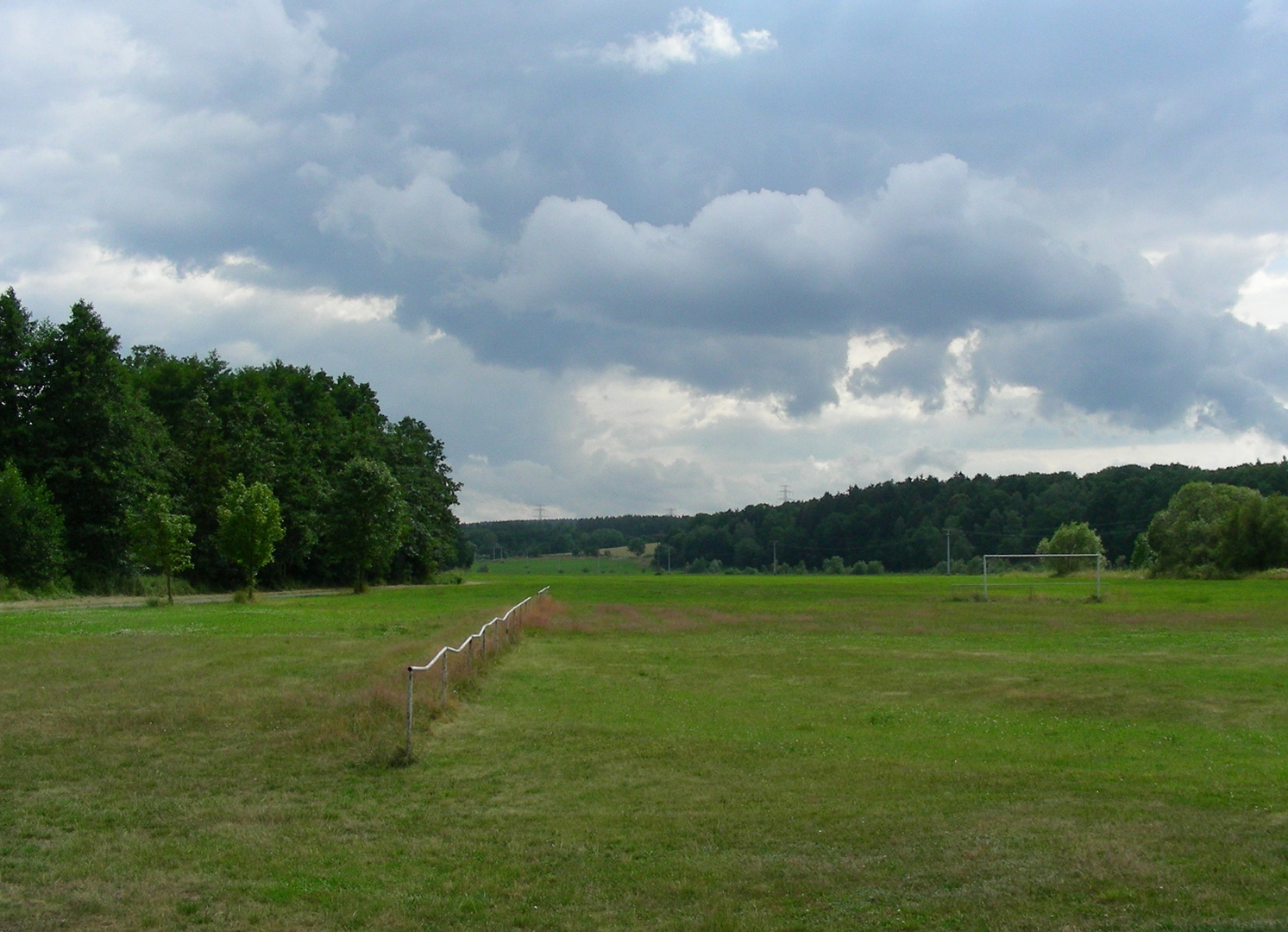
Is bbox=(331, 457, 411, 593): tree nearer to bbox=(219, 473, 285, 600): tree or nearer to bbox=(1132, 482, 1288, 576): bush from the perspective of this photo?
bbox=(219, 473, 285, 600): tree

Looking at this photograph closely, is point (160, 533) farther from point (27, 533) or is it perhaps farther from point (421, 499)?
point (421, 499)

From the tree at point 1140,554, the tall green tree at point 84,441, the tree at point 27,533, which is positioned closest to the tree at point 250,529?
the tall green tree at point 84,441

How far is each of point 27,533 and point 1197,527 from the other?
321 feet

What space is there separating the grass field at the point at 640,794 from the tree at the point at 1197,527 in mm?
78396

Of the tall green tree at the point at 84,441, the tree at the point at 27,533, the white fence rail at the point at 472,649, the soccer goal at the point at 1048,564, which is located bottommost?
the soccer goal at the point at 1048,564

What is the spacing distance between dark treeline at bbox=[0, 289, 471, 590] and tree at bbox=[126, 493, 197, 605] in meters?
1.83

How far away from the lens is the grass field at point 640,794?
836 cm

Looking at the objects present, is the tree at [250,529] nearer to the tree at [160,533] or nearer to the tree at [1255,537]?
the tree at [160,533]

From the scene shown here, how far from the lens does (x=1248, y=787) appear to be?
12.3m

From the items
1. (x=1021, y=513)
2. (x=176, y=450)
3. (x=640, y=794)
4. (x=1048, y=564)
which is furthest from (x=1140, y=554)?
(x=640, y=794)

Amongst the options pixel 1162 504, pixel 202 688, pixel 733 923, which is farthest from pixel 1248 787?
pixel 1162 504

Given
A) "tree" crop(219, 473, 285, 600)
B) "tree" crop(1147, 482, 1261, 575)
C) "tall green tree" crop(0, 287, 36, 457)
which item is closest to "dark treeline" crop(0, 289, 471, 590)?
"tall green tree" crop(0, 287, 36, 457)

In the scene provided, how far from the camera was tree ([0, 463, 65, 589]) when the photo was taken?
5300 cm

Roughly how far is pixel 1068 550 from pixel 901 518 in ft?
253
